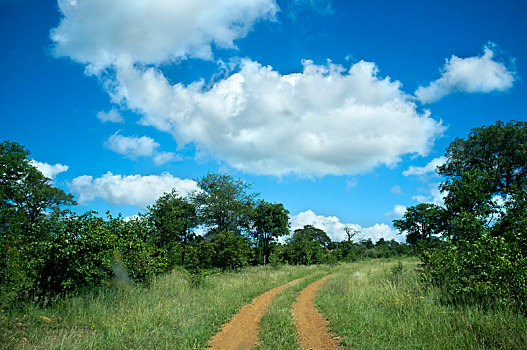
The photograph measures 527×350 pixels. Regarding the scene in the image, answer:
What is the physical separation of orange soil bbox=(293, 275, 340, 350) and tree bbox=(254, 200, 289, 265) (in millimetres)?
32160

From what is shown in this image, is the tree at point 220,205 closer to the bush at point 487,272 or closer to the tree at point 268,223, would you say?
the tree at point 268,223

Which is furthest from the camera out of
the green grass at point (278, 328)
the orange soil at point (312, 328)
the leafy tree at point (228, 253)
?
the leafy tree at point (228, 253)

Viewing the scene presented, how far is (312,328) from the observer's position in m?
7.93

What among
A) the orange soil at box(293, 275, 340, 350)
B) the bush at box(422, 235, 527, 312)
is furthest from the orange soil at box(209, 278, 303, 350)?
the bush at box(422, 235, 527, 312)

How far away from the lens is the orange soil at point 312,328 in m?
6.71

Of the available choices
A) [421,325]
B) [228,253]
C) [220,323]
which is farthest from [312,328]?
[228,253]

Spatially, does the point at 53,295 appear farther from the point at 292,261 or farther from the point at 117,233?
the point at 292,261

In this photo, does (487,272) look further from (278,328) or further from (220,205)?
(220,205)

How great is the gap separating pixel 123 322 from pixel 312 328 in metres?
5.52

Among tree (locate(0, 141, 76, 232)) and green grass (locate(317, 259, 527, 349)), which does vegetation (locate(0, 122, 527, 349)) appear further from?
tree (locate(0, 141, 76, 232))

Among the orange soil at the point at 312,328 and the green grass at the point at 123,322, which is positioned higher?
the green grass at the point at 123,322

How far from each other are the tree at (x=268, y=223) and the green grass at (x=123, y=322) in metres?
32.2

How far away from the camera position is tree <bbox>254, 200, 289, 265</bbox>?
43656 millimetres

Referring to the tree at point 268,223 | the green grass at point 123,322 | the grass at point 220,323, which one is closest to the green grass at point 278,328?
the grass at point 220,323
